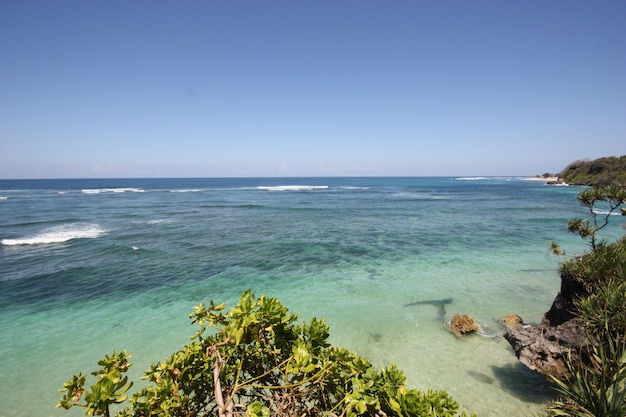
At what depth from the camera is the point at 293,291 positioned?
13.8 m

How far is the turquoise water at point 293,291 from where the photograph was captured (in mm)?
8070

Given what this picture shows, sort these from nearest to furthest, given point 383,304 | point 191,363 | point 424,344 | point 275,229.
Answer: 1. point 191,363
2. point 424,344
3. point 383,304
4. point 275,229

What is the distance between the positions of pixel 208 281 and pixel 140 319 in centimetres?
399

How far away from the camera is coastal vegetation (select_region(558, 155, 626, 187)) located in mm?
66062

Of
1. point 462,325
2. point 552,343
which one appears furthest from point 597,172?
point 552,343

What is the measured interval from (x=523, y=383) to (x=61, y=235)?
32955 millimetres

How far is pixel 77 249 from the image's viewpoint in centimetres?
2062

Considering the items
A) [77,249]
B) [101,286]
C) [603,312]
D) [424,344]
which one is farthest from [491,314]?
[77,249]

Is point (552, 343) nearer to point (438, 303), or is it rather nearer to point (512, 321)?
point (512, 321)

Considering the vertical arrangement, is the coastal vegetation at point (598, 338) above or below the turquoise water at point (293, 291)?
above

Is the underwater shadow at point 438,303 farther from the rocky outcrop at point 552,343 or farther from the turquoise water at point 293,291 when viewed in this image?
the rocky outcrop at point 552,343

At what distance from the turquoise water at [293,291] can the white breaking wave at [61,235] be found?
174 millimetres

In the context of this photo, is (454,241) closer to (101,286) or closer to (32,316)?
(101,286)

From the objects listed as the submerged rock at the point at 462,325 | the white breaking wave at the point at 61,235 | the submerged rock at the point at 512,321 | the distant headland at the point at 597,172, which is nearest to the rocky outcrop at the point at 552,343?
the submerged rock at the point at 462,325
